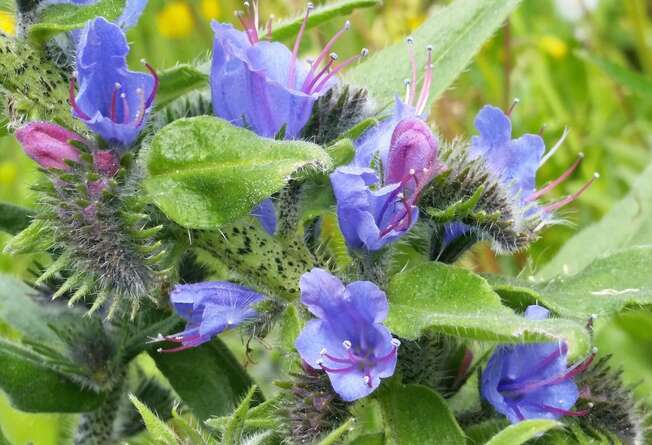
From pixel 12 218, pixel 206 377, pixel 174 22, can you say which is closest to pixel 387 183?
pixel 206 377

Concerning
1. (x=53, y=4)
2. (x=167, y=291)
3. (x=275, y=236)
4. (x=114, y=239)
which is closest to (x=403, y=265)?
(x=275, y=236)

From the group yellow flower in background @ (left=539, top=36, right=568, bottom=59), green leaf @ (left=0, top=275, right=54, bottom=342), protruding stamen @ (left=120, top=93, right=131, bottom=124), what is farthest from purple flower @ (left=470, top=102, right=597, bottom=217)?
yellow flower in background @ (left=539, top=36, right=568, bottom=59)

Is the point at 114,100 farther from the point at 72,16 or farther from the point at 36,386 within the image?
the point at 36,386

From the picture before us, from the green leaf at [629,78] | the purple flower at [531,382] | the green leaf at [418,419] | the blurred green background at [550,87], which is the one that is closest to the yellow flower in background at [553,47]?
the blurred green background at [550,87]

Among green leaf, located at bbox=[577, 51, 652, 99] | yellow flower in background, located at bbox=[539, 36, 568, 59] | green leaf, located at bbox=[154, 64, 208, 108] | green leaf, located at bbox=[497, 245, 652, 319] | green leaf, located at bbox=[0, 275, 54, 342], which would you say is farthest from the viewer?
yellow flower in background, located at bbox=[539, 36, 568, 59]

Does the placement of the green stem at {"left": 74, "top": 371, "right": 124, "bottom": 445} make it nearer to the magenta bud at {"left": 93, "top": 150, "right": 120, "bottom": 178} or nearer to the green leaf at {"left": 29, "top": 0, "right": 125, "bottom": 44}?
the magenta bud at {"left": 93, "top": 150, "right": 120, "bottom": 178}

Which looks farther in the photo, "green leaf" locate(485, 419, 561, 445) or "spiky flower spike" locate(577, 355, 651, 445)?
"spiky flower spike" locate(577, 355, 651, 445)

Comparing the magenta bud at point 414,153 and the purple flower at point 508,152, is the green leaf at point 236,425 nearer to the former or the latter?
the magenta bud at point 414,153
